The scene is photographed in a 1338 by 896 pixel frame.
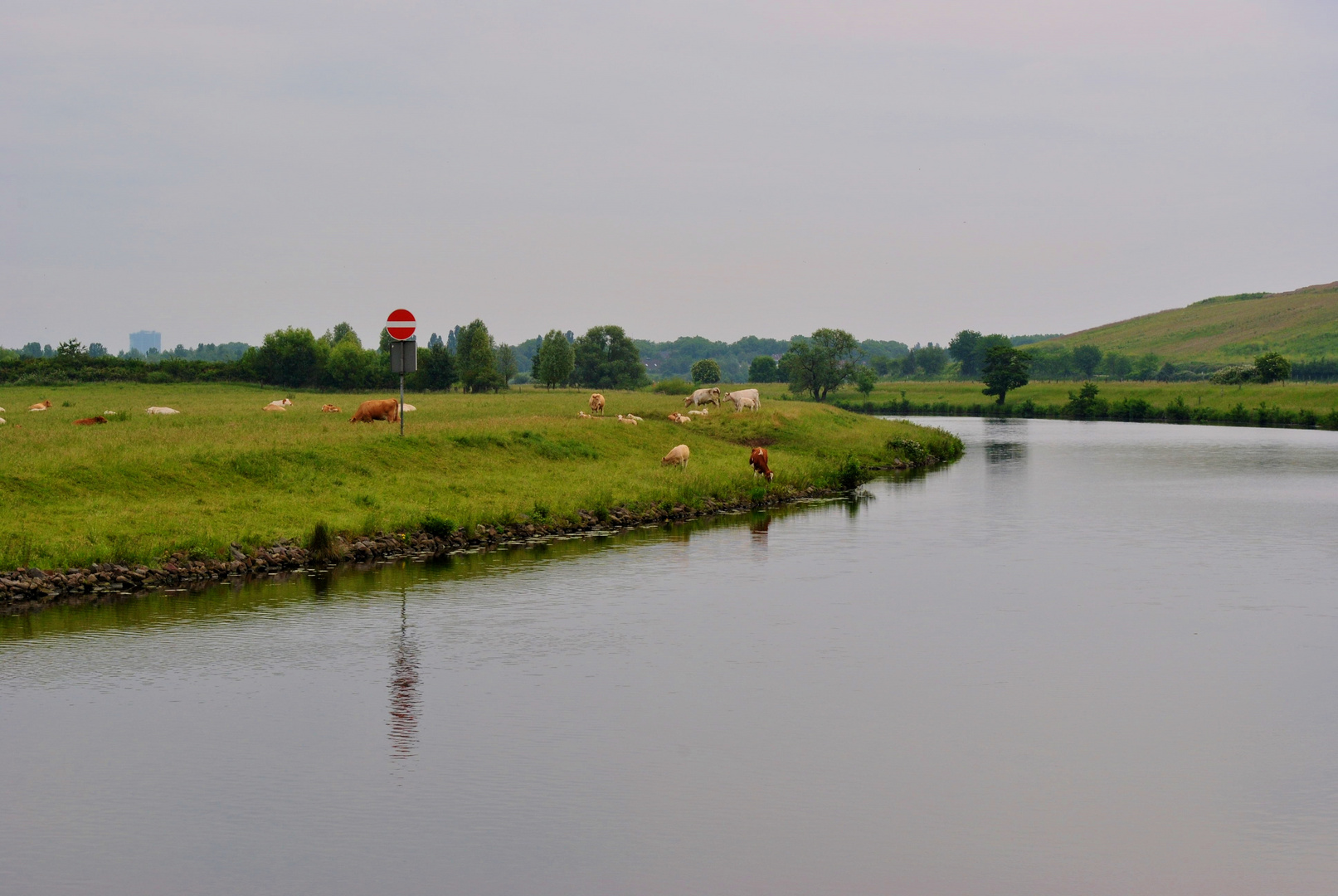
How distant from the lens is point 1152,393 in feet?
466

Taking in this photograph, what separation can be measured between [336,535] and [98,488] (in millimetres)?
6484

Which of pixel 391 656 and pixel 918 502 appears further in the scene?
pixel 918 502

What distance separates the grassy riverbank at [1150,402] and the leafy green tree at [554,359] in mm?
38468

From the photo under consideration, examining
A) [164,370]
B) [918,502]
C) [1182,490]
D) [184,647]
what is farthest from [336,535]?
[164,370]

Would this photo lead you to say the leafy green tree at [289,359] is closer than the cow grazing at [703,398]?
No

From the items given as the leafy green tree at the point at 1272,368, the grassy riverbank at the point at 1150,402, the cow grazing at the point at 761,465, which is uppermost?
the leafy green tree at the point at 1272,368

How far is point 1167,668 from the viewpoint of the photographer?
2012 centimetres

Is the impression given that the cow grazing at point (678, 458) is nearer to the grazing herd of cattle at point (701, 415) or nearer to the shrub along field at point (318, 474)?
the grazing herd of cattle at point (701, 415)

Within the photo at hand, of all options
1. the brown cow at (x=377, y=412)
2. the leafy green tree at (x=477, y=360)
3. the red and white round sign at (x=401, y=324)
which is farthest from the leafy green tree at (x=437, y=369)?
the red and white round sign at (x=401, y=324)

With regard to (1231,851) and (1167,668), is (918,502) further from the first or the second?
(1231,851)

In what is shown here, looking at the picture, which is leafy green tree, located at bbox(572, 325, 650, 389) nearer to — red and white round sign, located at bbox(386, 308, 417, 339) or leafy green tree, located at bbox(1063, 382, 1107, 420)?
leafy green tree, located at bbox(1063, 382, 1107, 420)

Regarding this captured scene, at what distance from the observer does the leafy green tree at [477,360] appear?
420 ft

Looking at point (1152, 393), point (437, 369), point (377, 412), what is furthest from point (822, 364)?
point (377, 412)

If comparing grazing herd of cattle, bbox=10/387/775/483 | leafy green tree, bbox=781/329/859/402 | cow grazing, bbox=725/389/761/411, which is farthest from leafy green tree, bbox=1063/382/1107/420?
cow grazing, bbox=725/389/761/411
